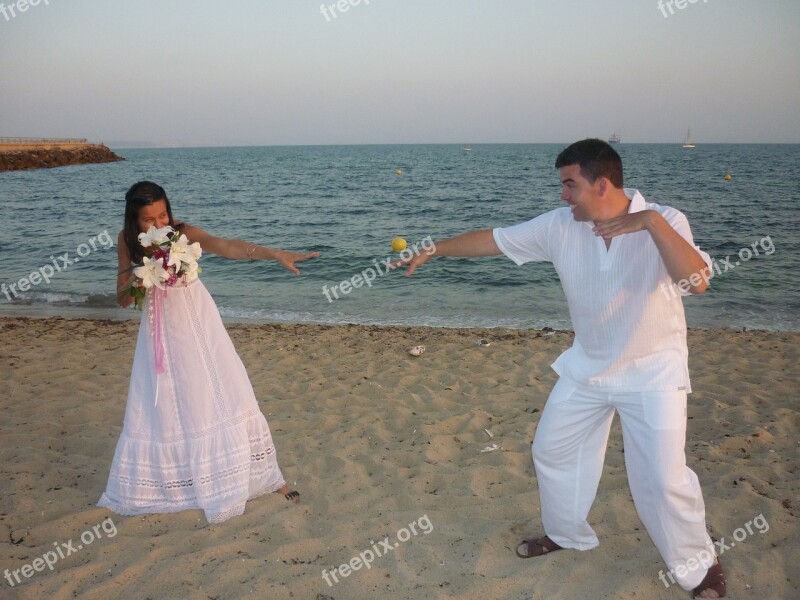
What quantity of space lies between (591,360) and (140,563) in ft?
10.2

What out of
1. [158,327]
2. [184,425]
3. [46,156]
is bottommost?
[184,425]

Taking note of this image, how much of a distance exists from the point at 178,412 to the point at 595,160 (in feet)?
10.7

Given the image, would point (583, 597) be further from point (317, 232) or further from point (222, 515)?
point (317, 232)

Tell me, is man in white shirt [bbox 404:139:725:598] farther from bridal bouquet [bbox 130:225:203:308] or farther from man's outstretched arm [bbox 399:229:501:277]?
bridal bouquet [bbox 130:225:203:308]

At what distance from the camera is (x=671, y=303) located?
3.13 meters

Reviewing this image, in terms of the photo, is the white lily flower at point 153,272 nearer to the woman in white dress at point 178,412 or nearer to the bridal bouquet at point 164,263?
the bridal bouquet at point 164,263

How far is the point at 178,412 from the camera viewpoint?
13.8ft

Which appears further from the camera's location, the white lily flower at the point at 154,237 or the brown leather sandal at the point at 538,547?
the white lily flower at the point at 154,237

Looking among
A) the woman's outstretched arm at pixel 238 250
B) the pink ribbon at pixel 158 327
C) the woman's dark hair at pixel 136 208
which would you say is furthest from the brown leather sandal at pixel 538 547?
the woman's dark hair at pixel 136 208

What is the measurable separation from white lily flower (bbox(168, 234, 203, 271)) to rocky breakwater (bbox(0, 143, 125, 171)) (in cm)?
6967

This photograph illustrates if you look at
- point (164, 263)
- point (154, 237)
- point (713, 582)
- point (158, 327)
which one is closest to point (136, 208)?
point (154, 237)

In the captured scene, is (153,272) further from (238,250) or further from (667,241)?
(667,241)

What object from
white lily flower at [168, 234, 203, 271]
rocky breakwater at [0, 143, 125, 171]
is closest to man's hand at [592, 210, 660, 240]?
white lily flower at [168, 234, 203, 271]

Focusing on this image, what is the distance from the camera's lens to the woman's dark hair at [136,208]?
13.9 ft
